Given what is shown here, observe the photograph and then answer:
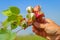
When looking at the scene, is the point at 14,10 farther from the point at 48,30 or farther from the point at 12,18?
the point at 48,30

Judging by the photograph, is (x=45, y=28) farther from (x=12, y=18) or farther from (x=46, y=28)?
(x=12, y=18)

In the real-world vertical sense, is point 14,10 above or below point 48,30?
above

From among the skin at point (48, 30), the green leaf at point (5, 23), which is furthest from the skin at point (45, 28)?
the green leaf at point (5, 23)

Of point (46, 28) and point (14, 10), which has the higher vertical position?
point (14, 10)

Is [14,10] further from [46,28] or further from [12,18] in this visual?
[46,28]

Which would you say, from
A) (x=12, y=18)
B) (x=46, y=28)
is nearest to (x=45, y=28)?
(x=46, y=28)

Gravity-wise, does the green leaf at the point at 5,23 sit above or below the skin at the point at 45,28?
above

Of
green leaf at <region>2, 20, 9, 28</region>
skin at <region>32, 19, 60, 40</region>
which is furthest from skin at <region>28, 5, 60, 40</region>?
green leaf at <region>2, 20, 9, 28</region>

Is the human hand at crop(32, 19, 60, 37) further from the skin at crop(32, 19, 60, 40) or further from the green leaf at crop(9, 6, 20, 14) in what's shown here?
the green leaf at crop(9, 6, 20, 14)

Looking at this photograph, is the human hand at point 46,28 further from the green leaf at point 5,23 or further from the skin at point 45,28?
the green leaf at point 5,23
